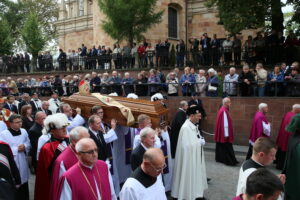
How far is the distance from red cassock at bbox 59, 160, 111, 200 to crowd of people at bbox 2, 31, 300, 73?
1198cm

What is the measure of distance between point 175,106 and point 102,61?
26.5 feet

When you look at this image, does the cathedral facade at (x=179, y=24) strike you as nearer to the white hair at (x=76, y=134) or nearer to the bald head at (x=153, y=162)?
the white hair at (x=76, y=134)

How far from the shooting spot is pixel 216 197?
6.46 m

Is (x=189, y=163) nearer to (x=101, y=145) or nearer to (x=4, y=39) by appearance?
(x=101, y=145)

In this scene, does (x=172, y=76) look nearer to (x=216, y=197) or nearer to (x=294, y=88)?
(x=294, y=88)

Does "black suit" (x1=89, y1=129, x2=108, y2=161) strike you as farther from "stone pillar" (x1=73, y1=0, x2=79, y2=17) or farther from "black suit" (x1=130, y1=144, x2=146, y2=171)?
"stone pillar" (x1=73, y1=0, x2=79, y2=17)

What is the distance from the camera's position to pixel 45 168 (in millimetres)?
4238

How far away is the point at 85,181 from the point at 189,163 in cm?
287

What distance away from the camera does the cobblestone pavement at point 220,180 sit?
6586mm

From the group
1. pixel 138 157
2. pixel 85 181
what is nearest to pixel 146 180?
pixel 85 181

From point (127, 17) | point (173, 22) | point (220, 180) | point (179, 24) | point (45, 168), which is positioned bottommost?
point (220, 180)

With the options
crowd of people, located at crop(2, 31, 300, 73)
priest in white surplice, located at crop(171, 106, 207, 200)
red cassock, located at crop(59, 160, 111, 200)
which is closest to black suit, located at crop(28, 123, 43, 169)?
priest in white surplice, located at crop(171, 106, 207, 200)

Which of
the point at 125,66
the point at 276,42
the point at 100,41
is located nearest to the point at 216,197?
the point at 276,42

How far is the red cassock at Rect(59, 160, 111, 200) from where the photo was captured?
3383mm
